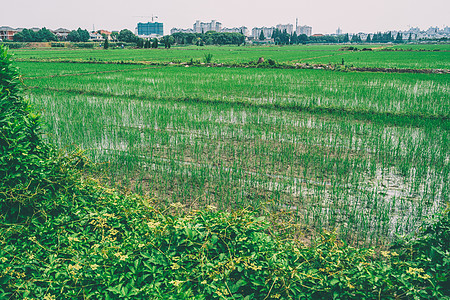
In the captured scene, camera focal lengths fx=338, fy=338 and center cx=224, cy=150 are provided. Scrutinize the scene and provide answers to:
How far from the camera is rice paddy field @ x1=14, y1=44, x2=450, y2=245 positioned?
510 centimetres

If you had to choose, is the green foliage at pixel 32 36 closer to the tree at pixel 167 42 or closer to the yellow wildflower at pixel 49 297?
the tree at pixel 167 42

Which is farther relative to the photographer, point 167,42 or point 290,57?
point 167,42

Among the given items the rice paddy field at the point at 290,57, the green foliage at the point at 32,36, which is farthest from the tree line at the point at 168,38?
the rice paddy field at the point at 290,57

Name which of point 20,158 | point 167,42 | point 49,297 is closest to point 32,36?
point 167,42

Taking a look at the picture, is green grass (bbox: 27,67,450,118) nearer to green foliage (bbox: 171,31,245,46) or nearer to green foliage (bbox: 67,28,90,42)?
green foliage (bbox: 67,28,90,42)

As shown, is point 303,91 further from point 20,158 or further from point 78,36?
point 78,36

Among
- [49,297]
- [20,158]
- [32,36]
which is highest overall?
[32,36]

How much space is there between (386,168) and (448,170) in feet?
3.40

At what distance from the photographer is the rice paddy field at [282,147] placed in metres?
5.10

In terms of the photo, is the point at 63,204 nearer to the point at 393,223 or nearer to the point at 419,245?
the point at 419,245

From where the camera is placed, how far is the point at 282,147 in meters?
7.70

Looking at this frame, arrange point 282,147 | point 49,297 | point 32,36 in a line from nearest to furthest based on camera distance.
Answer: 1. point 49,297
2. point 282,147
3. point 32,36

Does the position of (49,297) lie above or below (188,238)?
below

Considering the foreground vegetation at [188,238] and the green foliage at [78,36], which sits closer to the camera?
the foreground vegetation at [188,238]
